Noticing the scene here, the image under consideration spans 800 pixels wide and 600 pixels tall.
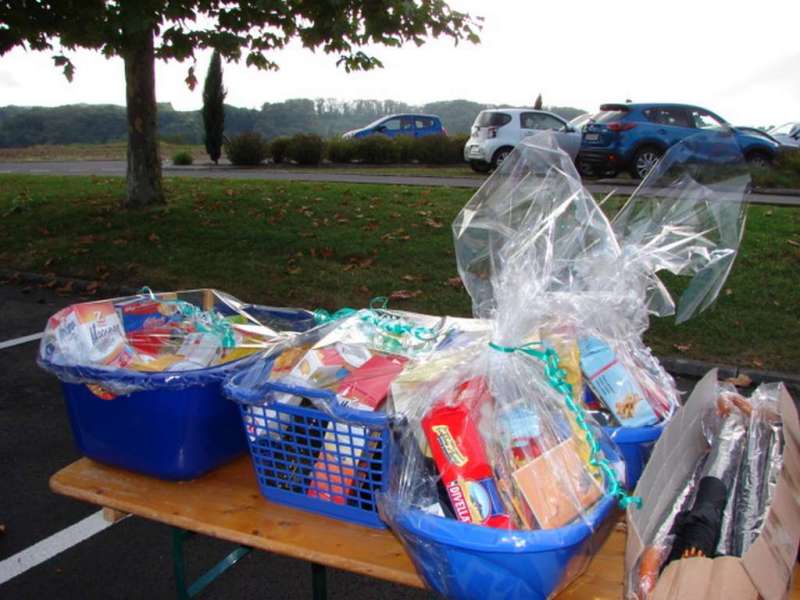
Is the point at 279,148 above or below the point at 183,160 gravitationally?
above

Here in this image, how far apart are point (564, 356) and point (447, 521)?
50cm

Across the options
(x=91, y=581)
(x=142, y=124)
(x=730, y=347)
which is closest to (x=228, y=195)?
(x=142, y=124)

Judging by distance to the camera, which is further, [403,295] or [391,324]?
[403,295]

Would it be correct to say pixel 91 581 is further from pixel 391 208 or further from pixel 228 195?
pixel 228 195

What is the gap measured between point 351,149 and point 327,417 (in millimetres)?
21960

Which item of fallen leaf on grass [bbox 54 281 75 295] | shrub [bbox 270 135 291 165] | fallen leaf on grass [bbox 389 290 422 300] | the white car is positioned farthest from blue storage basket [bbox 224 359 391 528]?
shrub [bbox 270 135 291 165]

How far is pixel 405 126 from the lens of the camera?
2541 cm

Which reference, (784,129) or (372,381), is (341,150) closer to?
(784,129)

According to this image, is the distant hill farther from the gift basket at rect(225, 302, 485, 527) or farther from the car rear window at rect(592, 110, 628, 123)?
the gift basket at rect(225, 302, 485, 527)

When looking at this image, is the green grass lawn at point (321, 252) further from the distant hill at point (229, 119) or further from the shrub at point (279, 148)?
the distant hill at point (229, 119)

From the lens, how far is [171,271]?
23.9ft

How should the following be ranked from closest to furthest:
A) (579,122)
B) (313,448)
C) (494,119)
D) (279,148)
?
(313,448) < (494,119) < (579,122) < (279,148)

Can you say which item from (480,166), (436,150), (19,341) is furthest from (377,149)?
(19,341)

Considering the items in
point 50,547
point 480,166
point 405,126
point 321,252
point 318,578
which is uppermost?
point 405,126
